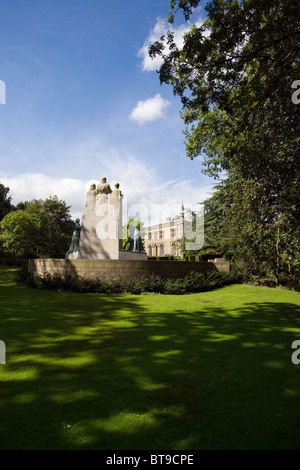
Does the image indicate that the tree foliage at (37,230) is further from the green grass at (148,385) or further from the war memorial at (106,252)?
the green grass at (148,385)

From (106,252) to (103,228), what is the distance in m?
1.41

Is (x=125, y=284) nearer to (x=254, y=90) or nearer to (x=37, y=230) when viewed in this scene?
(x=254, y=90)

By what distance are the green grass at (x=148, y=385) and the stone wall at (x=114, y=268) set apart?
22.3ft

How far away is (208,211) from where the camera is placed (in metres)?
28.9

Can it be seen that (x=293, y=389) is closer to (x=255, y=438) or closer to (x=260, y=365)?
(x=260, y=365)

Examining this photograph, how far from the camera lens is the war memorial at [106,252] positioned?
1374cm

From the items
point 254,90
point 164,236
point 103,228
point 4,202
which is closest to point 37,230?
point 4,202

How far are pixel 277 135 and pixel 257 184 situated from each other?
5.93ft

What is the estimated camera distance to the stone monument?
1520 cm

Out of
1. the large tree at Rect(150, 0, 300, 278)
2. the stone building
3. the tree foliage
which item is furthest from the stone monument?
the stone building

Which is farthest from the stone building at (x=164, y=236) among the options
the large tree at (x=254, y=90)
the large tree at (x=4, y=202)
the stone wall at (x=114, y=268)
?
the large tree at (x=254, y=90)

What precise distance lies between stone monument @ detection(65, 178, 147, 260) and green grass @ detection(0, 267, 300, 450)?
27.8 ft

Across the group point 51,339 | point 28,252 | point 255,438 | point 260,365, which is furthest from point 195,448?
point 28,252
